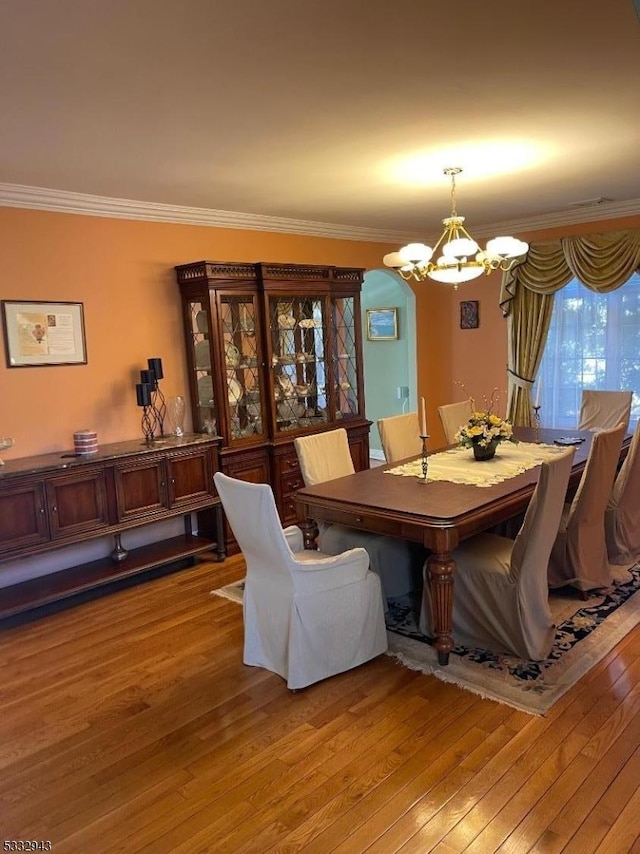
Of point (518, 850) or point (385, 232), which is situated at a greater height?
point (385, 232)

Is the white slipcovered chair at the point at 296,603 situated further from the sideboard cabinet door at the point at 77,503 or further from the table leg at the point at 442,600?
the sideboard cabinet door at the point at 77,503

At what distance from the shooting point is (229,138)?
2949 mm

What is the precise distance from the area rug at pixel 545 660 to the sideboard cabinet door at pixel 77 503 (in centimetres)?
189

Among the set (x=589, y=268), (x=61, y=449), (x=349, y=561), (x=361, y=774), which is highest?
(x=589, y=268)

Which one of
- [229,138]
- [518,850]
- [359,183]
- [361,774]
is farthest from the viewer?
[359,183]

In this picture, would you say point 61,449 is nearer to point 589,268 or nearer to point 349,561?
point 349,561

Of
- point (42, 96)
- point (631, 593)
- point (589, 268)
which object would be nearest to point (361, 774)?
point (631, 593)

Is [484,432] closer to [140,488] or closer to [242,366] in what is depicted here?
[242,366]

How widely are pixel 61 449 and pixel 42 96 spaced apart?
2.31 meters

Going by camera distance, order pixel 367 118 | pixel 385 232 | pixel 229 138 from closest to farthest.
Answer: pixel 367 118
pixel 229 138
pixel 385 232

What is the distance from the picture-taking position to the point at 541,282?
19.0ft

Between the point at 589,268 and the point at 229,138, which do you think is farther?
the point at 589,268

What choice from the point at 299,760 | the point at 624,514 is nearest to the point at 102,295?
the point at 299,760

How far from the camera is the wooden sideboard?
11.6 feet
